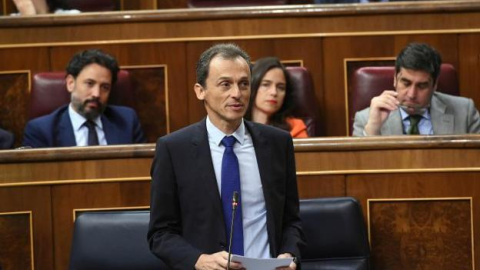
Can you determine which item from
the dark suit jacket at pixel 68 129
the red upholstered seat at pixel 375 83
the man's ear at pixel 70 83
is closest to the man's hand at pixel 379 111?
the red upholstered seat at pixel 375 83

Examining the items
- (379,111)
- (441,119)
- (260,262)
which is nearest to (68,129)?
(379,111)

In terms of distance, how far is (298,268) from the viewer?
980 mm

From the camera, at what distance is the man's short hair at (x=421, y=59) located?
1593mm

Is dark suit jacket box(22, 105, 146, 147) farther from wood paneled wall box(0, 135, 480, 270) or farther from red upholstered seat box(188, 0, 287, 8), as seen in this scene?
red upholstered seat box(188, 0, 287, 8)

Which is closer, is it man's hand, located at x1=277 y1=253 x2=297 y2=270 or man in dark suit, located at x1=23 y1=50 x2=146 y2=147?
man's hand, located at x1=277 y1=253 x2=297 y2=270

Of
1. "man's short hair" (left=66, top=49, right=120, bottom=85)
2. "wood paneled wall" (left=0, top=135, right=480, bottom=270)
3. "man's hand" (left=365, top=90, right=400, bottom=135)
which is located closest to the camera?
"wood paneled wall" (left=0, top=135, right=480, bottom=270)

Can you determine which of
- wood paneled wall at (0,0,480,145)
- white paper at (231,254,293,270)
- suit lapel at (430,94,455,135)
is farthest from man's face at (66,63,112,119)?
white paper at (231,254,293,270)

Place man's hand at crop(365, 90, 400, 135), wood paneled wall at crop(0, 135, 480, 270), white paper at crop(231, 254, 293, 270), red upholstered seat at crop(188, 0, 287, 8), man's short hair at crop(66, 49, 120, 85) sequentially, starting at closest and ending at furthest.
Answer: white paper at crop(231, 254, 293, 270)
wood paneled wall at crop(0, 135, 480, 270)
man's hand at crop(365, 90, 400, 135)
man's short hair at crop(66, 49, 120, 85)
red upholstered seat at crop(188, 0, 287, 8)

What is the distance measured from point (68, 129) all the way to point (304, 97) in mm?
407

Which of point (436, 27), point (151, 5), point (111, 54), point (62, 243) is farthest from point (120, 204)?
point (151, 5)

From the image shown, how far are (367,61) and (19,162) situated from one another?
71 cm

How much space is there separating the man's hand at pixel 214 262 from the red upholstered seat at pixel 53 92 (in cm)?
84

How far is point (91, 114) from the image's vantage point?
1679 mm

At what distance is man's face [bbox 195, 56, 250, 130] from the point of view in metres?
0.99
